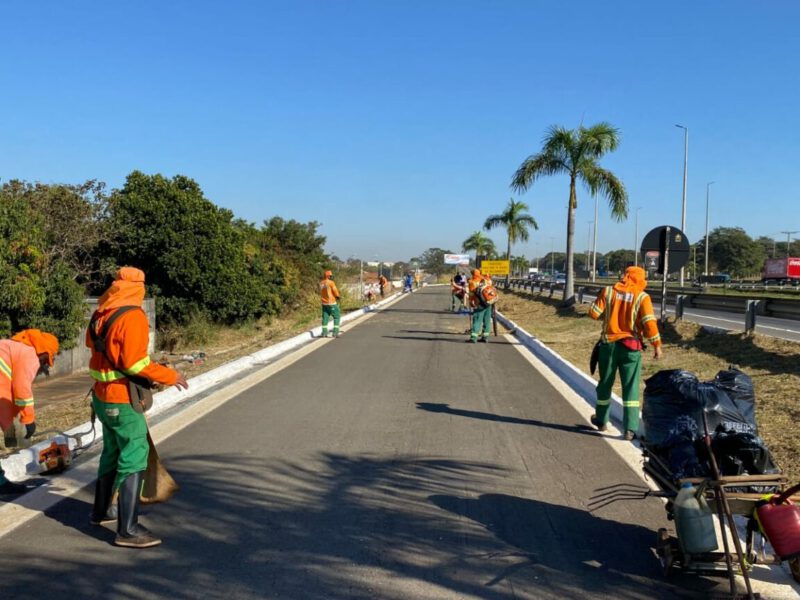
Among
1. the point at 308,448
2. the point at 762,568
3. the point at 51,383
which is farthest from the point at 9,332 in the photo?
the point at 762,568

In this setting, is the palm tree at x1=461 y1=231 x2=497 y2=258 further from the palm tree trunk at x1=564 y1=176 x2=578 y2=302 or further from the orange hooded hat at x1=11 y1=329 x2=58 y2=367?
the orange hooded hat at x1=11 y1=329 x2=58 y2=367

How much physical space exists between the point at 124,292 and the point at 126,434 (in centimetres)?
91

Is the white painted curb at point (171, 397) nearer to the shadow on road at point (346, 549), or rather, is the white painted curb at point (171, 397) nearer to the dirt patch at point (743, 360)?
the shadow on road at point (346, 549)

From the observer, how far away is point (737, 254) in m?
98.7

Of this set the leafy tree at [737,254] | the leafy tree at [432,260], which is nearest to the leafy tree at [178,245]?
the leafy tree at [737,254]

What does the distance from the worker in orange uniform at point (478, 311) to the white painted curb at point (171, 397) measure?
417 cm

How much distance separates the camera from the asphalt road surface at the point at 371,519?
3965 millimetres

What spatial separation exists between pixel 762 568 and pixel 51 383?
12271mm

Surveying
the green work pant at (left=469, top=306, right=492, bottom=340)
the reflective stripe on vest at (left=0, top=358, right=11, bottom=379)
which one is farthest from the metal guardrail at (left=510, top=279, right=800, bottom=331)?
the reflective stripe on vest at (left=0, top=358, right=11, bottom=379)

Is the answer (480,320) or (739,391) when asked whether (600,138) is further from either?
(739,391)

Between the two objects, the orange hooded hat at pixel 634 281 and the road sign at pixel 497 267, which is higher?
the road sign at pixel 497 267

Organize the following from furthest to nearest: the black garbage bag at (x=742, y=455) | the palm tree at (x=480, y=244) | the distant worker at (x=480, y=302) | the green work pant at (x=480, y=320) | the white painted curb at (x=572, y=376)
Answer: the palm tree at (x=480, y=244) → the green work pant at (x=480, y=320) → the distant worker at (x=480, y=302) → the white painted curb at (x=572, y=376) → the black garbage bag at (x=742, y=455)

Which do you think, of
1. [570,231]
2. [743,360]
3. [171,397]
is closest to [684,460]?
[171,397]

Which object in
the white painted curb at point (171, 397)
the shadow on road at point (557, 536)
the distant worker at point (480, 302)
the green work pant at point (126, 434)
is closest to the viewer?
the shadow on road at point (557, 536)
